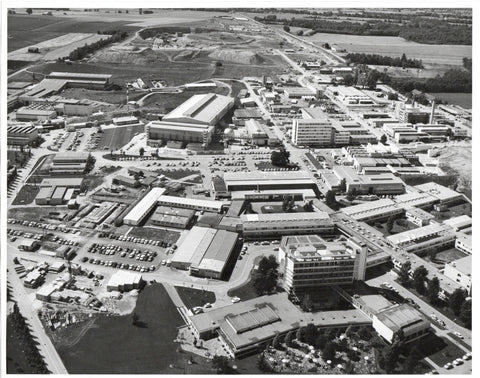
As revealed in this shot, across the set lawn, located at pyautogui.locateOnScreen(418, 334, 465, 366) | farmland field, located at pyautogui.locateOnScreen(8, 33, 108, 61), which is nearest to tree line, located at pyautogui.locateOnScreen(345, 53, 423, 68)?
farmland field, located at pyautogui.locateOnScreen(8, 33, 108, 61)

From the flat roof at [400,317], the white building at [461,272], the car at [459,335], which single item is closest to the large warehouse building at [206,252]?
the flat roof at [400,317]

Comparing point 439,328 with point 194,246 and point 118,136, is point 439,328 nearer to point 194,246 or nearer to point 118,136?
point 194,246

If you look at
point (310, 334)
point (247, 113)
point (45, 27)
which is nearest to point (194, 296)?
point (310, 334)

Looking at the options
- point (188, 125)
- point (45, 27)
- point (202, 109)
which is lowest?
point (188, 125)

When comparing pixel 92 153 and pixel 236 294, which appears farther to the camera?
pixel 92 153

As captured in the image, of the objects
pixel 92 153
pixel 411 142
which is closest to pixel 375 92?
pixel 411 142

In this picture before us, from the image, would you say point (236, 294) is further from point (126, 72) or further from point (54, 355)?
point (126, 72)

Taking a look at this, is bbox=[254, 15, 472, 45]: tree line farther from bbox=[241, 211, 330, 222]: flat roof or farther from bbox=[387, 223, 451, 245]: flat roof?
bbox=[241, 211, 330, 222]: flat roof
